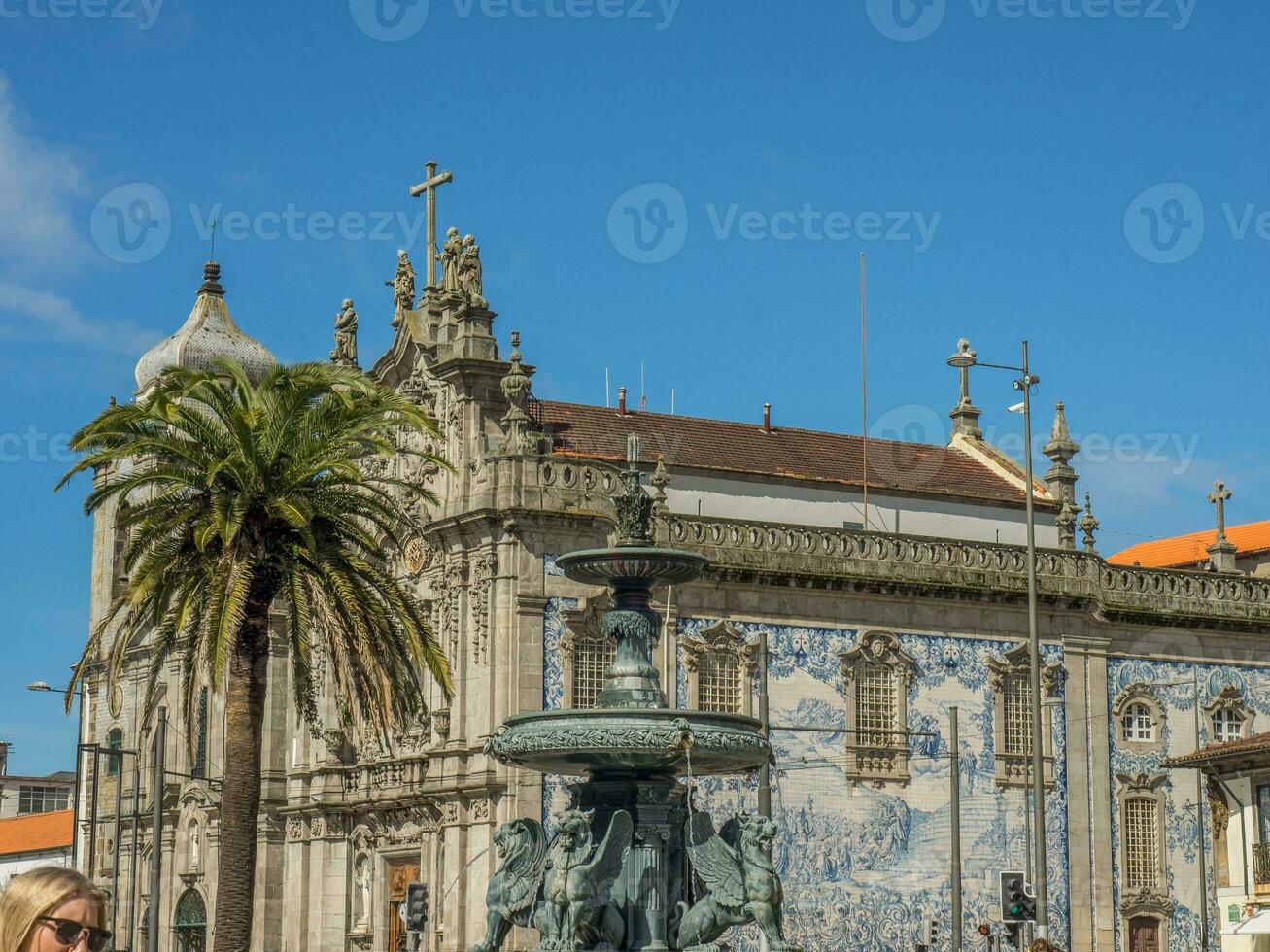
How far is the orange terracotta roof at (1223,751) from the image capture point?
149 ft

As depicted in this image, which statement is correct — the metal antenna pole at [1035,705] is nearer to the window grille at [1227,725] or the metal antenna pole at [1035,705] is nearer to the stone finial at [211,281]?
the window grille at [1227,725]

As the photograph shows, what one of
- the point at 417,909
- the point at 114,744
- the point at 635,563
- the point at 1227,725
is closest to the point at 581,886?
the point at 635,563

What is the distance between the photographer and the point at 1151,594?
162 ft

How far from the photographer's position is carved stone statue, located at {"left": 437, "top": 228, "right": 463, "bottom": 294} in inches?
1772

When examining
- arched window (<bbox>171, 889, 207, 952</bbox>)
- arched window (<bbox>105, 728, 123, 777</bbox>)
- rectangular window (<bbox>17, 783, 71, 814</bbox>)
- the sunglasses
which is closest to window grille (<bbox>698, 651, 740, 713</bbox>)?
arched window (<bbox>171, 889, 207, 952</bbox>)

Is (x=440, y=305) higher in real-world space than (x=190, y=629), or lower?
higher

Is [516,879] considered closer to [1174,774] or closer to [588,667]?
[588,667]

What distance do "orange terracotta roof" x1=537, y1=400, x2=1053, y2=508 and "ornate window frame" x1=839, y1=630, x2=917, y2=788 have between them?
5181 millimetres

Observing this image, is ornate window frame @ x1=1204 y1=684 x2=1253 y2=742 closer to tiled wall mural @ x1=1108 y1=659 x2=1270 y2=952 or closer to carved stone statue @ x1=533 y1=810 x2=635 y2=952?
tiled wall mural @ x1=1108 y1=659 x2=1270 y2=952

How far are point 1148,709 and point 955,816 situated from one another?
31.9 feet

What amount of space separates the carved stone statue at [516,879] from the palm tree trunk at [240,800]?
6948 mm

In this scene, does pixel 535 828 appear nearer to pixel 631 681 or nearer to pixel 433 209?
pixel 631 681

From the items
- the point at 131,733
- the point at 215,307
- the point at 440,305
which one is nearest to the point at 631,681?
the point at 440,305

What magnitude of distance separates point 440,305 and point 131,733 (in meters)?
18.8
